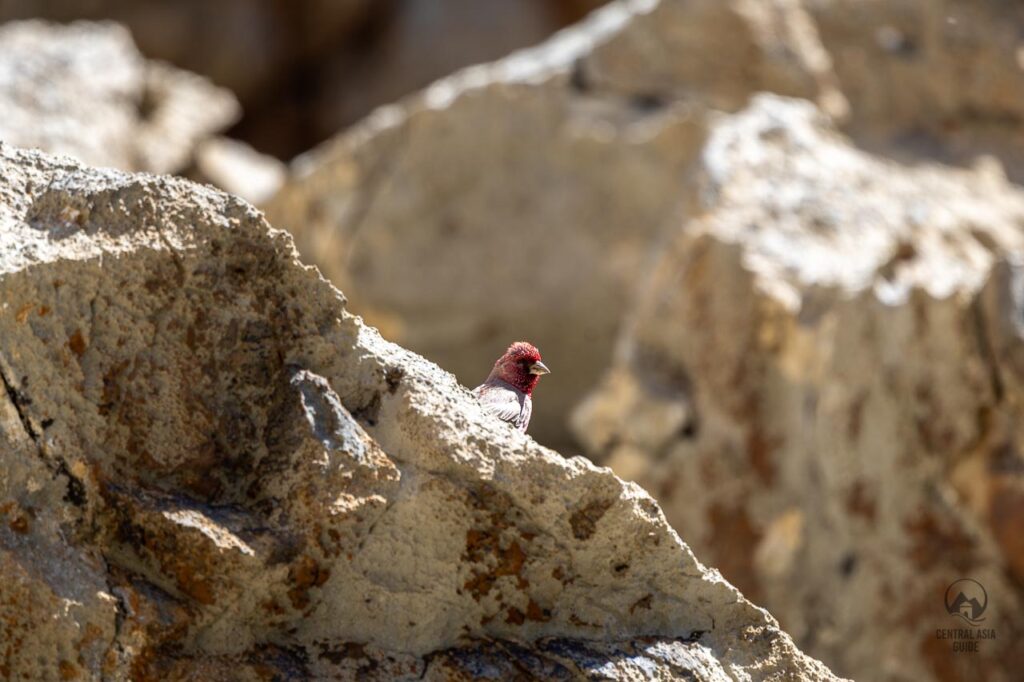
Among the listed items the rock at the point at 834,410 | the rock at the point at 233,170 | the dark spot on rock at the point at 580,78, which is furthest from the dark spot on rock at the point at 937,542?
the rock at the point at 233,170

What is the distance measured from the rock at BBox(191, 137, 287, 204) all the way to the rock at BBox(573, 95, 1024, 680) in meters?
3.84

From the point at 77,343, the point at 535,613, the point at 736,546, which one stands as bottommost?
the point at 736,546

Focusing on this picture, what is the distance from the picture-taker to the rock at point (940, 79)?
6.64 metres

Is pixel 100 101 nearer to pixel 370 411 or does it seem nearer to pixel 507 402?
pixel 507 402

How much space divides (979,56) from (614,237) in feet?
6.37

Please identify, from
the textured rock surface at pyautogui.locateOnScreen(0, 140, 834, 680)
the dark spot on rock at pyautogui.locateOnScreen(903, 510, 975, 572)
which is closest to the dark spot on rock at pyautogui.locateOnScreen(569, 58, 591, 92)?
the dark spot on rock at pyautogui.locateOnScreen(903, 510, 975, 572)

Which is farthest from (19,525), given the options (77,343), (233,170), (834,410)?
(233,170)

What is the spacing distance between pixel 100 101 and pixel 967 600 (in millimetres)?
5798

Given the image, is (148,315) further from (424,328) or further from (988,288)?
(424,328)

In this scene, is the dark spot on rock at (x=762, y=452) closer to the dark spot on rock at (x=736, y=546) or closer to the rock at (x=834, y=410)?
the rock at (x=834, y=410)

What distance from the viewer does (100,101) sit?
27.5 feet

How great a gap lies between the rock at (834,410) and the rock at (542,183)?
102cm

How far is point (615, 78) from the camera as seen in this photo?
6.84m

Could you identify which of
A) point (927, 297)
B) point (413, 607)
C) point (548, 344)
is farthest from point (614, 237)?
point (413, 607)
